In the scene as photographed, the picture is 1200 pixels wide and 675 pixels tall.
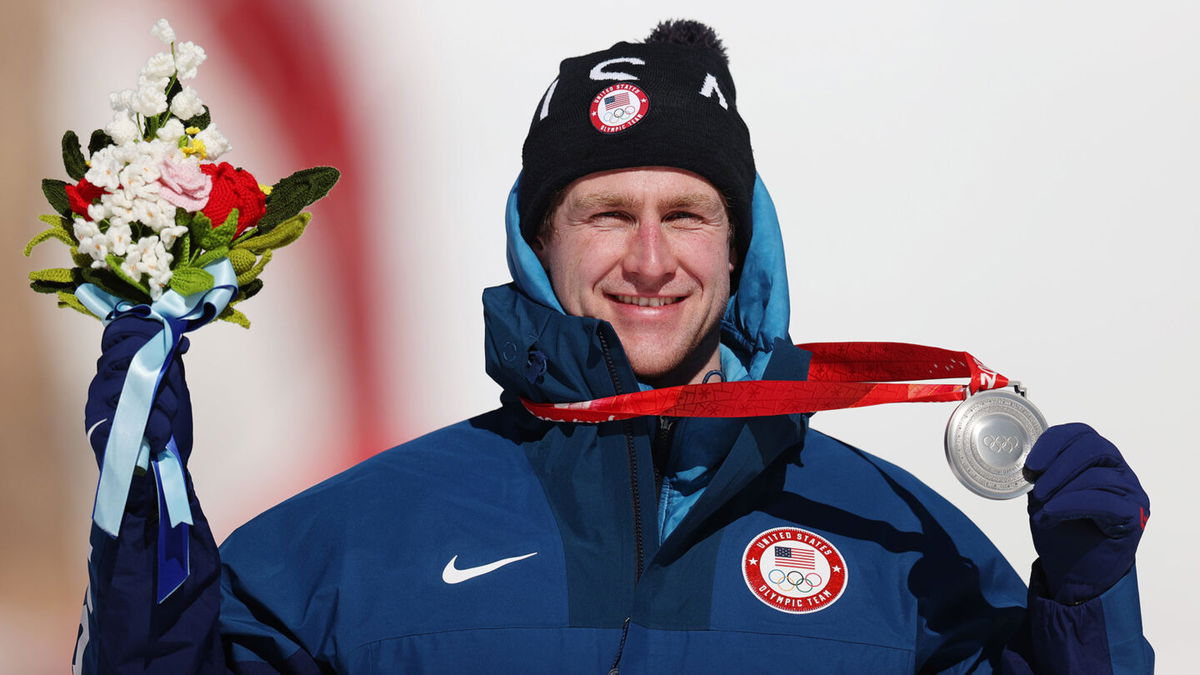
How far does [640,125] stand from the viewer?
255 cm

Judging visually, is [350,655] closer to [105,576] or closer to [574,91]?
[105,576]

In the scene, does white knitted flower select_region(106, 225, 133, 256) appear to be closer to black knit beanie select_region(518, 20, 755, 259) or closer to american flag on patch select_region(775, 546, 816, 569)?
black knit beanie select_region(518, 20, 755, 259)

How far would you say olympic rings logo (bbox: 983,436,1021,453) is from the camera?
2.16 metres

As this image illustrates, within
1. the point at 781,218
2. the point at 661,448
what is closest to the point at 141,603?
the point at 661,448

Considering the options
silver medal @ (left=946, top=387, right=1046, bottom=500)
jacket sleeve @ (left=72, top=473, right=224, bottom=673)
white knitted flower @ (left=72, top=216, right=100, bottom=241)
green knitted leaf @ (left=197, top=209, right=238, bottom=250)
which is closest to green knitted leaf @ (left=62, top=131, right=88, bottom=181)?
white knitted flower @ (left=72, top=216, right=100, bottom=241)

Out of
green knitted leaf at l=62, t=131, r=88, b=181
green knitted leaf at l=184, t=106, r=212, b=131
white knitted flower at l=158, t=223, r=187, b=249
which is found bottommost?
white knitted flower at l=158, t=223, r=187, b=249

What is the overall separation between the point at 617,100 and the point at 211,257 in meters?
0.87

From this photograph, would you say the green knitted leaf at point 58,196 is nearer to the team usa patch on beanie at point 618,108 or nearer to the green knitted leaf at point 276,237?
the green knitted leaf at point 276,237

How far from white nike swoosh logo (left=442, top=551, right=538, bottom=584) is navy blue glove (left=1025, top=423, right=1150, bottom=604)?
848 millimetres

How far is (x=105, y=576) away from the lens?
200 cm

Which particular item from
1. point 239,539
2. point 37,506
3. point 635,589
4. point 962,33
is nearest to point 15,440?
point 37,506

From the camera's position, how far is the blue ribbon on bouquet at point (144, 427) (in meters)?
1.95

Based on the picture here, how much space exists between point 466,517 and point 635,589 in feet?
1.12

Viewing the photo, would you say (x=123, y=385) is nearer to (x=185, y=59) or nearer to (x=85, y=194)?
(x=85, y=194)
